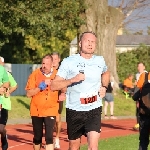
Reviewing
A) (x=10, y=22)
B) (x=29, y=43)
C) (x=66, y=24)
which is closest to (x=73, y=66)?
(x=10, y=22)

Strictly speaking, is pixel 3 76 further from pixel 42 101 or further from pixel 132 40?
pixel 132 40

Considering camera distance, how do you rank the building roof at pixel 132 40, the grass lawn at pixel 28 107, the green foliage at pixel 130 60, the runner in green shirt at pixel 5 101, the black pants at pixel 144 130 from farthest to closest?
the building roof at pixel 132 40 < the green foliage at pixel 130 60 < the grass lawn at pixel 28 107 < the runner in green shirt at pixel 5 101 < the black pants at pixel 144 130

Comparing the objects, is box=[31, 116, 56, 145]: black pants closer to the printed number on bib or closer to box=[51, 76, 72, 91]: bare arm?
the printed number on bib

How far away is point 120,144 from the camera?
52.2 ft

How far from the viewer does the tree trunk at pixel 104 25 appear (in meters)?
34.4

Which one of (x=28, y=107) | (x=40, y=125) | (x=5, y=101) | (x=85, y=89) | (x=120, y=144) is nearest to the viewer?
(x=85, y=89)

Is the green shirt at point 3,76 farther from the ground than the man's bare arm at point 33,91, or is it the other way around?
the green shirt at point 3,76

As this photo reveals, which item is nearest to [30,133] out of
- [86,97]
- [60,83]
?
[86,97]

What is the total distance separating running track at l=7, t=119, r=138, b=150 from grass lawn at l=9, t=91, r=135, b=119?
3721 millimetres

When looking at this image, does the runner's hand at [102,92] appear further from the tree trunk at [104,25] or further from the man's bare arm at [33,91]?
the tree trunk at [104,25]

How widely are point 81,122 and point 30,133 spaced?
1100 cm

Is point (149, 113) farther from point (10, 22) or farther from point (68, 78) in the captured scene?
point (10, 22)

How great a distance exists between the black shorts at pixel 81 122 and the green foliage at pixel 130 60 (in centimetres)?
3385

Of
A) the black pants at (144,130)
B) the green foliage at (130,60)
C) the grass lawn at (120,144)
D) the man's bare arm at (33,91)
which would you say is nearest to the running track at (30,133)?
the grass lawn at (120,144)
